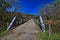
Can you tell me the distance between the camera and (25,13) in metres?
18.3

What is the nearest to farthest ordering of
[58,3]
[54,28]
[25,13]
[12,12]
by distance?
[54,28] < [58,3] < [12,12] < [25,13]

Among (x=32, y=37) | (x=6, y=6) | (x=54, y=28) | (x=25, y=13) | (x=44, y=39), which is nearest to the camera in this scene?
(x=44, y=39)

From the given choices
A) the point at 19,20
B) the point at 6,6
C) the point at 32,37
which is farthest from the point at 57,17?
the point at 32,37

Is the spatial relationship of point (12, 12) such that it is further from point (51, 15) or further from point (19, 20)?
point (51, 15)

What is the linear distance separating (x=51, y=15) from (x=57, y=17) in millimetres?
1408

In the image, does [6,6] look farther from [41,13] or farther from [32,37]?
[32,37]

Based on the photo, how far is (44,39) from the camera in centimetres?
814

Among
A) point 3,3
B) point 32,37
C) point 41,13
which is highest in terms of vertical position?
point 3,3

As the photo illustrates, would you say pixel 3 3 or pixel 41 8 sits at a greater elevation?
pixel 3 3

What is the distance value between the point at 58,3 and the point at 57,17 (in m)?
1.26

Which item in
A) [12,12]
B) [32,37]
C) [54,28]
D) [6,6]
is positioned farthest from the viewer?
[12,12]

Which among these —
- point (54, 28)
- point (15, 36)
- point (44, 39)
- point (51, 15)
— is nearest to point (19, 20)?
point (51, 15)

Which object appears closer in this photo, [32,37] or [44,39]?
[44,39]

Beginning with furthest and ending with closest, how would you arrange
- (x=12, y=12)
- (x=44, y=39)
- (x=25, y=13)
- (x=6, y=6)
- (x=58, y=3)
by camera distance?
(x=25, y=13) → (x=12, y=12) → (x=6, y=6) → (x=58, y=3) → (x=44, y=39)
